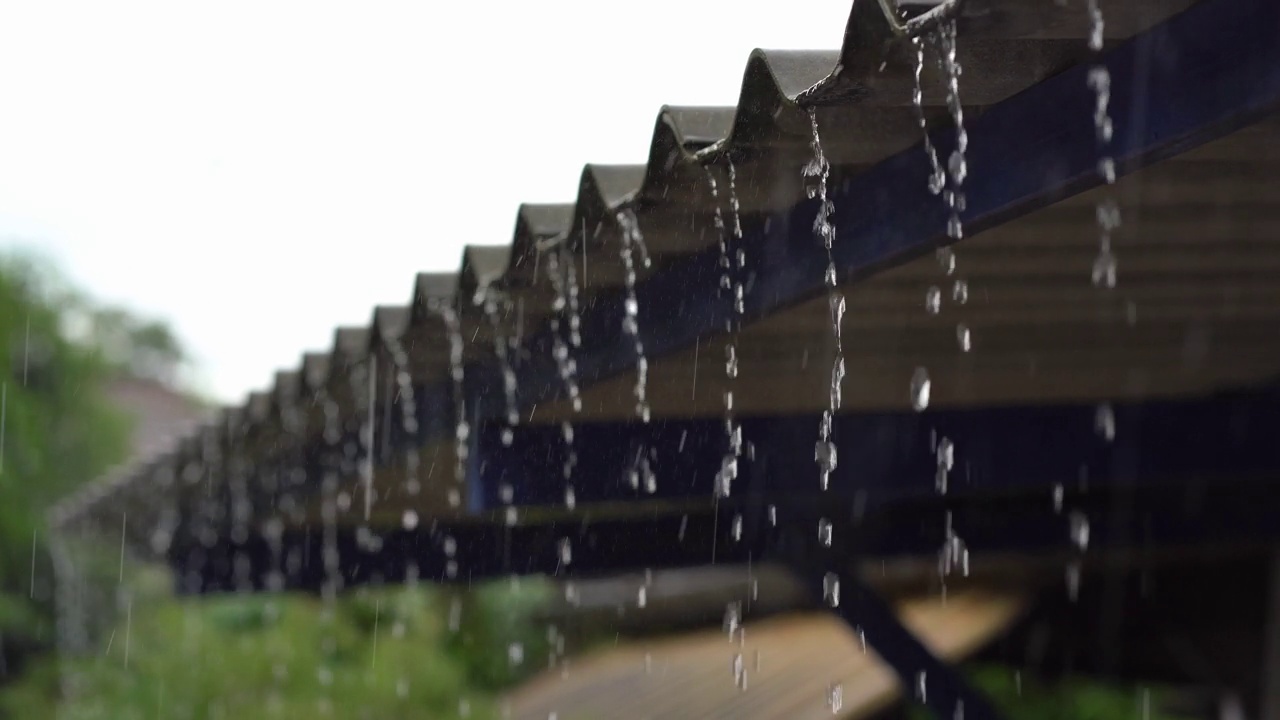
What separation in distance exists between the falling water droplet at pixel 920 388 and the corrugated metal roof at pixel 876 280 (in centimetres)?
4

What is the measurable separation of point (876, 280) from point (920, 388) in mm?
1442

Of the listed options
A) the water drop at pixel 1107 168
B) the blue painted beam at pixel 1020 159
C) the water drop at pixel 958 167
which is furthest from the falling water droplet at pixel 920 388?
the water drop at pixel 1107 168

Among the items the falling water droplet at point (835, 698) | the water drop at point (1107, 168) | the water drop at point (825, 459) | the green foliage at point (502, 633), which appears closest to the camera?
the water drop at point (1107, 168)

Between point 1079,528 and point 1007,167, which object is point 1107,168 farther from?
point 1079,528

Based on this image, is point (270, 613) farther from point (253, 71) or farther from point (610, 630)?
point (253, 71)

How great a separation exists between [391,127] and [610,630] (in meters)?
43.4

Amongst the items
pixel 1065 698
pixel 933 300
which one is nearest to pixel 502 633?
pixel 1065 698

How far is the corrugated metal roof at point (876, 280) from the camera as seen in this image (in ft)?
7.28

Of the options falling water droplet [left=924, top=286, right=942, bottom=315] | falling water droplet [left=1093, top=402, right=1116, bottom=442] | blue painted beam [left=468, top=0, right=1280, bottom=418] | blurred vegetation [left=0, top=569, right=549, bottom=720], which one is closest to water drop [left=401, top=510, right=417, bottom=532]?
blurred vegetation [left=0, top=569, right=549, bottom=720]

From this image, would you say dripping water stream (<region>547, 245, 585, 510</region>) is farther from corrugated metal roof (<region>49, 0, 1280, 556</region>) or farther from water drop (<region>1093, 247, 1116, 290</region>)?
water drop (<region>1093, 247, 1116, 290</region>)

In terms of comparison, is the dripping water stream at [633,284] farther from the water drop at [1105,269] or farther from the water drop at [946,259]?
the water drop at [1105,269]

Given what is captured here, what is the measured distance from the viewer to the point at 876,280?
326cm

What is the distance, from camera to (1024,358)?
14.3 feet

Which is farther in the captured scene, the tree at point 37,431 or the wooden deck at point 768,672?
the tree at point 37,431
